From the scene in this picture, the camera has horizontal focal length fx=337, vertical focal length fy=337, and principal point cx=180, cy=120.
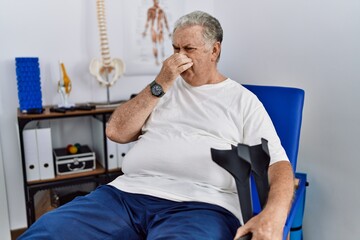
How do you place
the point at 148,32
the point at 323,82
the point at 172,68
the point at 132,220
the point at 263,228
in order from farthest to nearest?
the point at 148,32, the point at 323,82, the point at 172,68, the point at 132,220, the point at 263,228

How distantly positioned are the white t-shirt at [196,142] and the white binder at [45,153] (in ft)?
2.31

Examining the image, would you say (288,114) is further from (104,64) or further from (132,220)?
(104,64)

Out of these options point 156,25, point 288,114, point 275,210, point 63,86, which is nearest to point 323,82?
point 288,114

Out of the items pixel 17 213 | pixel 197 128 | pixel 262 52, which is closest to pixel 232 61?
pixel 262 52

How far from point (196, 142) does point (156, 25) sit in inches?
49.6

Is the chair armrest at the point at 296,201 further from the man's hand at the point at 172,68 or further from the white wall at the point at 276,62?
the man's hand at the point at 172,68

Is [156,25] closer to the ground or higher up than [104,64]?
higher up

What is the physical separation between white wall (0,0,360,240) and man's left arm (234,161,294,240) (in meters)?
0.52

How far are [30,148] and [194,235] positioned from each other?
118 cm

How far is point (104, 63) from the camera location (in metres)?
2.03

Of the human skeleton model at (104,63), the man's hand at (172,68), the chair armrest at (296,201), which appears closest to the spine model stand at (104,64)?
the human skeleton model at (104,63)

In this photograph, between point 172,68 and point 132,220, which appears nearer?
point 132,220

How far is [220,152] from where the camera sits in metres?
0.94

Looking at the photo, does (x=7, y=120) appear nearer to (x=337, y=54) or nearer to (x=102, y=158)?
(x=102, y=158)
